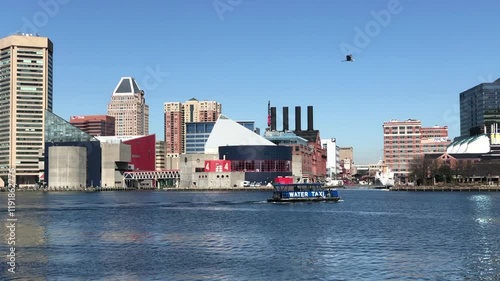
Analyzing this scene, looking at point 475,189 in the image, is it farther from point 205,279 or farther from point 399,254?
point 205,279

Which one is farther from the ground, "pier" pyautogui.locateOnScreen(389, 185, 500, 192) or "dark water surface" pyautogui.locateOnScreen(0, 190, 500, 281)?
"pier" pyautogui.locateOnScreen(389, 185, 500, 192)

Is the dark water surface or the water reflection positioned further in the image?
the dark water surface

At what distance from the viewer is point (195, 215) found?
262ft

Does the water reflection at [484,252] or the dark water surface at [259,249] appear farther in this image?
the dark water surface at [259,249]

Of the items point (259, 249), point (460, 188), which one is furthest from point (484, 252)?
point (460, 188)

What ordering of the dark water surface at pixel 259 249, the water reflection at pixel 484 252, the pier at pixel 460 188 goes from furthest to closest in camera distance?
the pier at pixel 460 188 → the dark water surface at pixel 259 249 → the water reflection at pixel 484 252

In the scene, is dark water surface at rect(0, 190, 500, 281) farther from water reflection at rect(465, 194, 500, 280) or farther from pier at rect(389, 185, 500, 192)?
pier at rect(389, 185, 500, 192)

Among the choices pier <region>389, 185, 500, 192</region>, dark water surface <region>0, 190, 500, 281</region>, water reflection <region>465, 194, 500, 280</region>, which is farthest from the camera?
pier <region>389, 185, 500, 192</region>

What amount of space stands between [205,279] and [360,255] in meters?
12.6

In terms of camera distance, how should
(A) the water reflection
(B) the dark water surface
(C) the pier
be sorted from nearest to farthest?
(A) the water reflection, (B) the dark water surface, (C) the pier

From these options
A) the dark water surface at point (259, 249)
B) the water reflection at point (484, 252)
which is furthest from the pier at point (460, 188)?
the water reflection at point (484, 252)

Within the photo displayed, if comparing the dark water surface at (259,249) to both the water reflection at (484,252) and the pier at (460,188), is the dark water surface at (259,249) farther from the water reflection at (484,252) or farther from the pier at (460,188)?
the pier at (460,188)

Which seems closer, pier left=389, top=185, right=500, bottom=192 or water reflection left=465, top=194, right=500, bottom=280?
water reflection left=465, top=194, right=500, bottom=280

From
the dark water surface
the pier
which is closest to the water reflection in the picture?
the dark water surface
